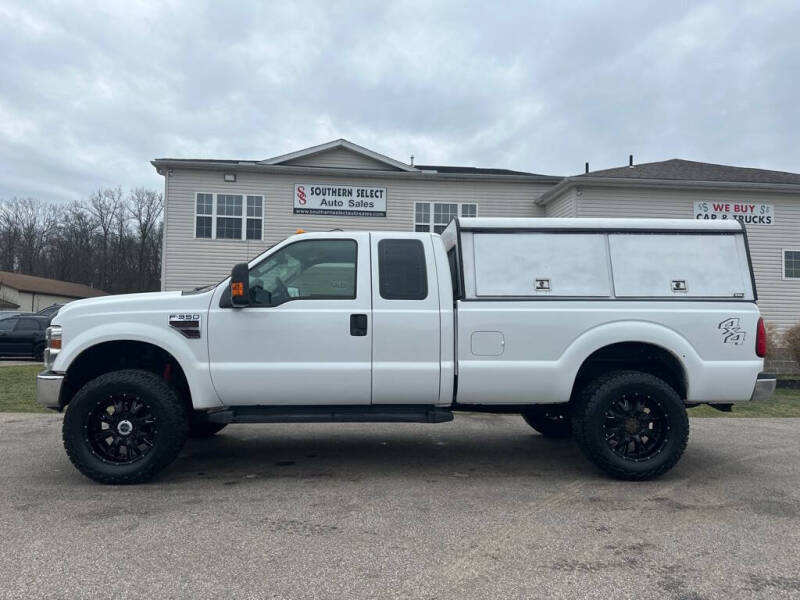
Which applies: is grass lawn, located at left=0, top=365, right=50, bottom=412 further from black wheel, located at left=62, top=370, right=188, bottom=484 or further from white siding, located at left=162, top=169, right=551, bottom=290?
white siding, located at left=162, top=169, right=551, bottom=290

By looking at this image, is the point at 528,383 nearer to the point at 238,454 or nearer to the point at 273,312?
the point at 273,312

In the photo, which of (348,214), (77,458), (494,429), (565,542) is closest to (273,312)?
(77,458)

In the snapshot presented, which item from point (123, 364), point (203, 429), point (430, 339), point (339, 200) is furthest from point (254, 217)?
point (430, 339)

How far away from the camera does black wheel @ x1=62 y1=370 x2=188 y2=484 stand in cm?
484

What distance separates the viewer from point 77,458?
4859 mm

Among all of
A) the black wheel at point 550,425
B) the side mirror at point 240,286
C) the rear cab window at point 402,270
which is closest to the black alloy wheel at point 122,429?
the side mirror at point 240,286

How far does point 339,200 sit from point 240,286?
13947 mm

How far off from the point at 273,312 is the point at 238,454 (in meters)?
1.96

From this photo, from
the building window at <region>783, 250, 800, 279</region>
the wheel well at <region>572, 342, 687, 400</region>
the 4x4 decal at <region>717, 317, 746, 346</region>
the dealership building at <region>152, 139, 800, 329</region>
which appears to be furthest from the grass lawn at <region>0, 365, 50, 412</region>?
the building window at <region>783, 250, 800, 279</region>

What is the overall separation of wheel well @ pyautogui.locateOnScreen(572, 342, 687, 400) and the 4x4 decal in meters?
0.43

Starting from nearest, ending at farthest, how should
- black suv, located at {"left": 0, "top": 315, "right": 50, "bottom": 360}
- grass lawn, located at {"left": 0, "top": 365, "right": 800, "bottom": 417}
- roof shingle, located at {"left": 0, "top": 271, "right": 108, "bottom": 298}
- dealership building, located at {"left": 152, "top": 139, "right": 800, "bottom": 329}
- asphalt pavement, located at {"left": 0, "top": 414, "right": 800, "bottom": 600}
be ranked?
1. asphalt pavement, located at {"left": 0, "top": 414, "right": 800, "bottom": 600}
2. grass lawn, located at {"left": 0, "top": 365, "right": 800, "bottom": 417}
3. black suv, located at {"left": 0, "top": 315, "right": 50, "bottom": 360}
4. dealership building, located at {"left": 152, "top": 139, "right": 800, "bottom": 329}
5. roof shingle, located at {"left": 0, "top": 271, "right": 108, "bottom": 298}

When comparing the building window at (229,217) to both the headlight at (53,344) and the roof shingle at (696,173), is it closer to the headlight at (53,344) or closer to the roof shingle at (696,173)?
the roof shingle at (696,173)

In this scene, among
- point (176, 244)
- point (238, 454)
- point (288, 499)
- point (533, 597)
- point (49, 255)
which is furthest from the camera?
point (49, 255)

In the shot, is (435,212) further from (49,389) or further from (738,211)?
(49,389)
